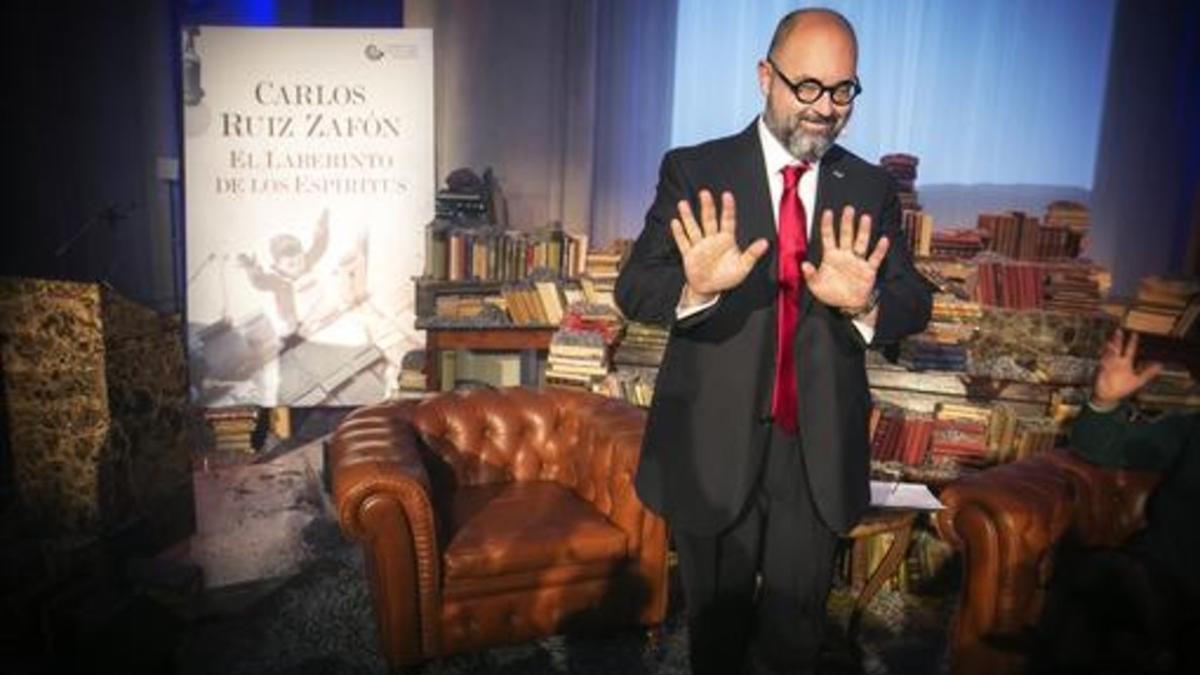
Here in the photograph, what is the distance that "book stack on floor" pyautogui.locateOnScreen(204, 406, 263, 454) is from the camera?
532 centimetres

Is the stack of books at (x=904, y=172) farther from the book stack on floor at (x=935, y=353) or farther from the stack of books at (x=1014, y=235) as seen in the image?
the book stack on floor at (x=935, y=353)

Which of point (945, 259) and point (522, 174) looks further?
point (522, 174)

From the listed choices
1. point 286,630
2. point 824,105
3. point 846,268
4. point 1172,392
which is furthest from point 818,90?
point 1172,392

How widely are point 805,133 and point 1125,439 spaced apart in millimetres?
1832

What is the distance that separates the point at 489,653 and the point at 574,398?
1031 millimetres

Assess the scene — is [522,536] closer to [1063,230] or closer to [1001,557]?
[1001,557]

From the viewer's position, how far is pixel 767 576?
6.72 feet

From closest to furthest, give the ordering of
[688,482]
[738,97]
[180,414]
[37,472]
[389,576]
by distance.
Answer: [688,482]
[389,576]
[37,472]
[180,414]
[738,97]

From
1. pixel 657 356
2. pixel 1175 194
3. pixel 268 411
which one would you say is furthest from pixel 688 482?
pixel 1175 194

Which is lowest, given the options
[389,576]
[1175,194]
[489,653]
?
[489,653]

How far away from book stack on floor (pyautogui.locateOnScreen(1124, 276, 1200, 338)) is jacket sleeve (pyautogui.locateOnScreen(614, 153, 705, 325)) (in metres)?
3.17

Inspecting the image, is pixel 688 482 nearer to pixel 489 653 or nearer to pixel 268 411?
pixel 489 653

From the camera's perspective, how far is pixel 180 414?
3998 millimetres

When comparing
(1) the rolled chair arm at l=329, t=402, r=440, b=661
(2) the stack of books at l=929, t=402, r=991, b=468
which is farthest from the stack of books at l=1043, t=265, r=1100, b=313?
(1) the rolled chair arm at l=329, t=402, r=440, b=661
